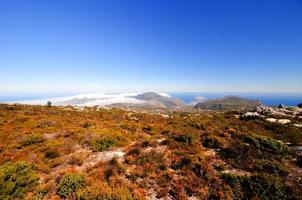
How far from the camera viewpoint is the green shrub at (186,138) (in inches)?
501

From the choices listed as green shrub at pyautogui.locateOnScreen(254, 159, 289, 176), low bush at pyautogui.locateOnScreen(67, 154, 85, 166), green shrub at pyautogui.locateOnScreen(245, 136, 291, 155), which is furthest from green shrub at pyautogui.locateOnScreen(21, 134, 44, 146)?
green shrub at pyautogui.locateOnScreen(245, 136, 291, 155)

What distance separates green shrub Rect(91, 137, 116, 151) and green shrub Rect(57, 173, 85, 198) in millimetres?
4194

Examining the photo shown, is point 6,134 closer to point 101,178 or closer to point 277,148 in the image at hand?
point 101,178

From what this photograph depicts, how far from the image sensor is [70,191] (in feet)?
23.7

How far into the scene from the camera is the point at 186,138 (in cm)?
1304

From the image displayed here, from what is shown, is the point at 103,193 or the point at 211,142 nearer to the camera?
the point at 103,193

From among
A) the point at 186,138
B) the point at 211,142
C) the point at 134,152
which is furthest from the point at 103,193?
the point at 211,142

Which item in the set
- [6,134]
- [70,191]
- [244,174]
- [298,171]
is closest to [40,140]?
[6,134]

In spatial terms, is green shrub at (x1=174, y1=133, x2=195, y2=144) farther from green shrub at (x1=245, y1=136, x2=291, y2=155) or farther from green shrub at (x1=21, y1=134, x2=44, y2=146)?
green shrub at (x1=21, y1=134, x2=44, y2=146)

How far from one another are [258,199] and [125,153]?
7910 millimetres

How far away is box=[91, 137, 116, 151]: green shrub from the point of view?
1224 cm

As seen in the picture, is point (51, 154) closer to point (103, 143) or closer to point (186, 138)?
point (103, 143)

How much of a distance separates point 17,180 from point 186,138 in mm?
10725

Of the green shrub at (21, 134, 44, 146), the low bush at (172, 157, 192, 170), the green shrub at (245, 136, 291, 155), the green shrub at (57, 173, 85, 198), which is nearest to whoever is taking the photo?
the green shrub at (57, 173, 85, 198)
